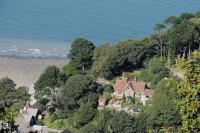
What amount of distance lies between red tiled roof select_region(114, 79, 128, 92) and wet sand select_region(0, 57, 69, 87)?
571cm

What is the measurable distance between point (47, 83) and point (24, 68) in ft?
22.4

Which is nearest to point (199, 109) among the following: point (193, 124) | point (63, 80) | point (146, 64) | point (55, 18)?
point (193, 124)

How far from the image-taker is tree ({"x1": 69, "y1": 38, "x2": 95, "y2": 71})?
26.7 m

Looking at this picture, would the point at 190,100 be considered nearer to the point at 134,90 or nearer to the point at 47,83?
the point at 134,90

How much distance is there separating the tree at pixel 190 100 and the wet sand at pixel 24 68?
2204cm

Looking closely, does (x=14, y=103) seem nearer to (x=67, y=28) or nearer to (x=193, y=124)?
(x=67, y=28)

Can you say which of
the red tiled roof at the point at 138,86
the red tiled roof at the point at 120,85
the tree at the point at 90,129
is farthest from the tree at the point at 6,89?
the tree at the point at 90,129

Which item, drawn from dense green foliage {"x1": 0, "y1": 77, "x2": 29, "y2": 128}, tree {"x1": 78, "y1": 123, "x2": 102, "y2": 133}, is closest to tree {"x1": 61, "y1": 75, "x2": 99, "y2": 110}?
tree {"x1": 78, "y1": 123, "x2": 102, "y2": 133}

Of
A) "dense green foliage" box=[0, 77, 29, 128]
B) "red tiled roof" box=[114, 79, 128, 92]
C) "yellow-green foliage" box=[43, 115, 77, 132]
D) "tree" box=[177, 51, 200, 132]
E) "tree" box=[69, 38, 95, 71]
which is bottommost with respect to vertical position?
"yellow-green foliage" box=[43, 115, 77, 132]

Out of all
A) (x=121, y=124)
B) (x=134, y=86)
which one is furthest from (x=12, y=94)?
(x=121, y=124)

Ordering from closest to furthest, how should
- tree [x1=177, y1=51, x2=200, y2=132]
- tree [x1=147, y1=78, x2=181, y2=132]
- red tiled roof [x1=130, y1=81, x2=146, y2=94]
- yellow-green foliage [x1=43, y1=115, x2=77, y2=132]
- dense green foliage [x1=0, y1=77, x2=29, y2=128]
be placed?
tree [x1=177, y1=51, x2=200, y2=132] → tree [x1=147, y1=78, x2=181, y2=132] → yellow-green foliage [x1=43, y1=115, x2=77, y2=132] → red tiled roof [x1=130, y1=81, x2=146, y2=94] → dense green foliage [x1=0, y1=77, x2=29, y2=128]

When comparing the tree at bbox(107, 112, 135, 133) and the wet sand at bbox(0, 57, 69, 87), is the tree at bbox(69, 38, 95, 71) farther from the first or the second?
the tree at bbox(107, 112, 135, 133)

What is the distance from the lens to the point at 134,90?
925 inches

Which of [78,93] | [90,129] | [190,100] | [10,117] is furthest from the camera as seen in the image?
[78,93]
